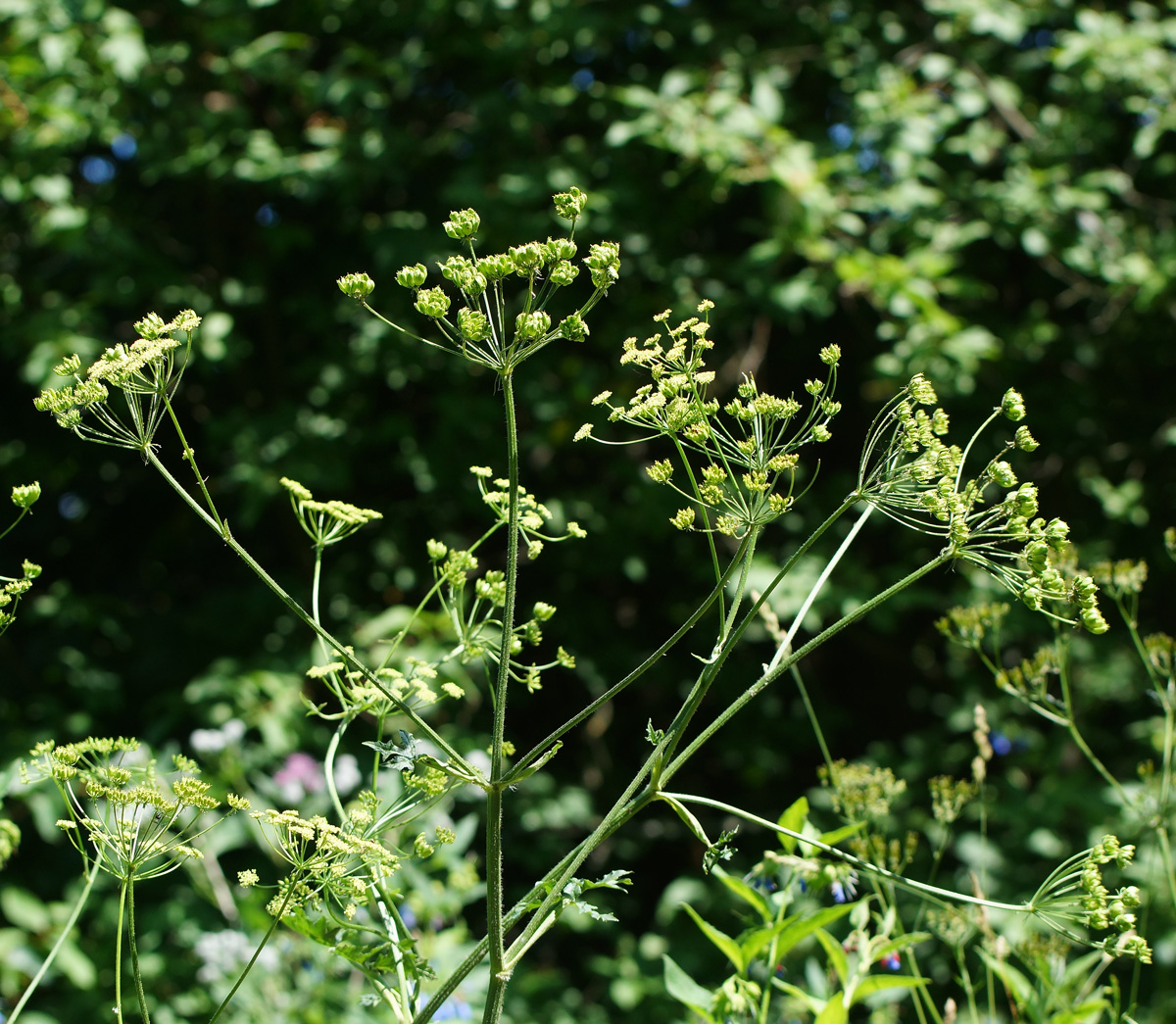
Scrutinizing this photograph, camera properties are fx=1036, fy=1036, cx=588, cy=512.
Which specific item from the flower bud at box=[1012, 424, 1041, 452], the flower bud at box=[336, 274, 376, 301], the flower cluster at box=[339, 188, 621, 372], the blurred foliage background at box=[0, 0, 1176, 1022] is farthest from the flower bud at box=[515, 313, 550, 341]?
the blurred foliage background at box=[0, 0, 1176, 1022]

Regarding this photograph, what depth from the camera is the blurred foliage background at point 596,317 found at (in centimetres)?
256

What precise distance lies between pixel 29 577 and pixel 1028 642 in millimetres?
2789

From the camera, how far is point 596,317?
2.86 meters

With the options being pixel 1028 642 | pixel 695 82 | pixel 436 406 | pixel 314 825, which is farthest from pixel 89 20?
pixel 1028 642

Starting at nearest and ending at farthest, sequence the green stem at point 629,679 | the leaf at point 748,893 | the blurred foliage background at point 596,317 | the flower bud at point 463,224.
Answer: the green stem at point 629,679 → the flower bud at point 463,224 → the leaf at point 748,893 → the blurred foliage background at point 596,317

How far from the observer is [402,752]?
0.70 metres

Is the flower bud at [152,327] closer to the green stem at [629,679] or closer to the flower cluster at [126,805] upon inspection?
the flower cluster at [126,805]

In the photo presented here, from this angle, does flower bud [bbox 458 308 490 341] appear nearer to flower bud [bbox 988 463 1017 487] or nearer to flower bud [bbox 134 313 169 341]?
flower bud [bbox 134 313 169 341]

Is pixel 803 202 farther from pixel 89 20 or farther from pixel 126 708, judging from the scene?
pixel 126 708

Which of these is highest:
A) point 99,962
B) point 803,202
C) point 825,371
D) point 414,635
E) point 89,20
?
point 89,20

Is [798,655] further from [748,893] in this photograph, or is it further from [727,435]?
[748,893]

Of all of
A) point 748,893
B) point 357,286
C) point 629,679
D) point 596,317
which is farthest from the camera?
point 596,317

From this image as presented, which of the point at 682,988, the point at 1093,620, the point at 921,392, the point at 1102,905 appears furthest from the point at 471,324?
the point at 682,988

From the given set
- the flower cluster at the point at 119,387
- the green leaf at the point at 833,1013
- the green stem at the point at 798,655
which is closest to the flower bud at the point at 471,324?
the flower cluster at the point at 119,387
